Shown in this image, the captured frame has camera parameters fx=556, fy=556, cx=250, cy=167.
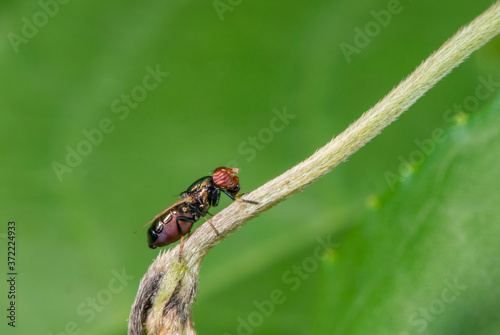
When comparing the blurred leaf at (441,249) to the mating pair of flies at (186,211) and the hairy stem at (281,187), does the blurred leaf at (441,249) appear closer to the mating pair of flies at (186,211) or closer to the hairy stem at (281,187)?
the hairy stem at (281,187)

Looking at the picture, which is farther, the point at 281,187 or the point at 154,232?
the point at 154,232

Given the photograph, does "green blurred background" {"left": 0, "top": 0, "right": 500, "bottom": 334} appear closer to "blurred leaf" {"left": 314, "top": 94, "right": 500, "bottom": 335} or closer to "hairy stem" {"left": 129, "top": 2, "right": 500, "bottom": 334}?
"blurred leaf" {"left": 314, "top": 94, "right": 500, "bottom": 335}

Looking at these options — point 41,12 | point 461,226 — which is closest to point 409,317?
point 461,226

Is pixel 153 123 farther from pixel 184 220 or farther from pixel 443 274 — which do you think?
pixel 443 274

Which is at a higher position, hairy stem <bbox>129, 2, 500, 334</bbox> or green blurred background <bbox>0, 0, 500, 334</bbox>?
green blurred background <bbox>0, 0, 500, 334</bbox>

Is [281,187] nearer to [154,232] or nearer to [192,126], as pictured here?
[154,232]

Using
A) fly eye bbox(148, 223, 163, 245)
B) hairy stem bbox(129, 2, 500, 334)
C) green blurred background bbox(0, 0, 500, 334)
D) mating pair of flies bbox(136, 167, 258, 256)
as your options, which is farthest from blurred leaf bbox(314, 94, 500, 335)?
fly eye bbox(148, 223, 163, 245)

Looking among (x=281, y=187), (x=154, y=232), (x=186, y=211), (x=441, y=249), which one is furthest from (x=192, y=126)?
(x=441, y=249)
